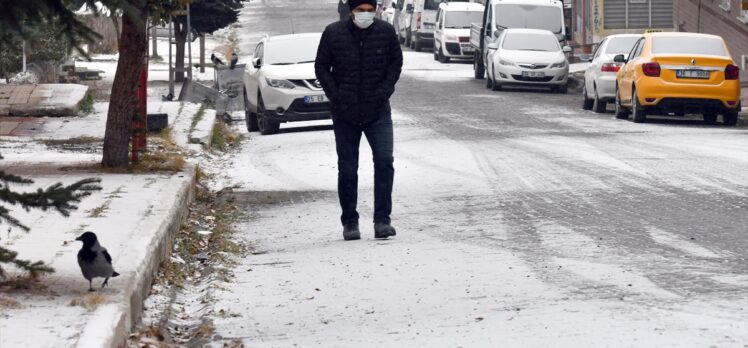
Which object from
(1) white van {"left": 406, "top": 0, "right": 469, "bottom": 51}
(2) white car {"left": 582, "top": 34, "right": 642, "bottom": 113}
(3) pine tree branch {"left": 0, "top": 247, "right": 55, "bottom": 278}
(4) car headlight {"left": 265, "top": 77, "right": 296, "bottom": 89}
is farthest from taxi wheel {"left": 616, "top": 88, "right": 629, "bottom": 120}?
(1) white van {"left": 406, "top": 0, "right": 469, "bottom": 51}

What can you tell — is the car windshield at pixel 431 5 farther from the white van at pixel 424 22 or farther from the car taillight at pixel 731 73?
the car taillight at pixel 731 73

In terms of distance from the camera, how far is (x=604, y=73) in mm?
29062

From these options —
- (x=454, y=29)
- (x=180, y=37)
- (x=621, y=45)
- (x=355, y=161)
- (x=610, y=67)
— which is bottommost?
(x=355, y=161)

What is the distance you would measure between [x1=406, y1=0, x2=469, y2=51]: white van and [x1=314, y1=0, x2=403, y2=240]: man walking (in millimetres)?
43785

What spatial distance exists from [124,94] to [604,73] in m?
15.7

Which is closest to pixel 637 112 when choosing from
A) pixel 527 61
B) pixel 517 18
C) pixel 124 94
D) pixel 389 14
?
pixel 527 61

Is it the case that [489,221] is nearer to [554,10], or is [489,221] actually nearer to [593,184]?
[593,184]

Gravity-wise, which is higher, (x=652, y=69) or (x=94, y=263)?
(x=652, y=69)

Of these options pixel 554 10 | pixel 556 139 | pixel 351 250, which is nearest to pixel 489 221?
pixel 351 250

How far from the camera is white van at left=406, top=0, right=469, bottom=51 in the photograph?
56156 mm

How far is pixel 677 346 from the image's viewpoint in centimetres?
718

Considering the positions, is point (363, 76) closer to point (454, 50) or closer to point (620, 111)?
point (620, 111)

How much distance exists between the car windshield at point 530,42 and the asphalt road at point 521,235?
1361cm

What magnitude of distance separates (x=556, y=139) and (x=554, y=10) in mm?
20302
